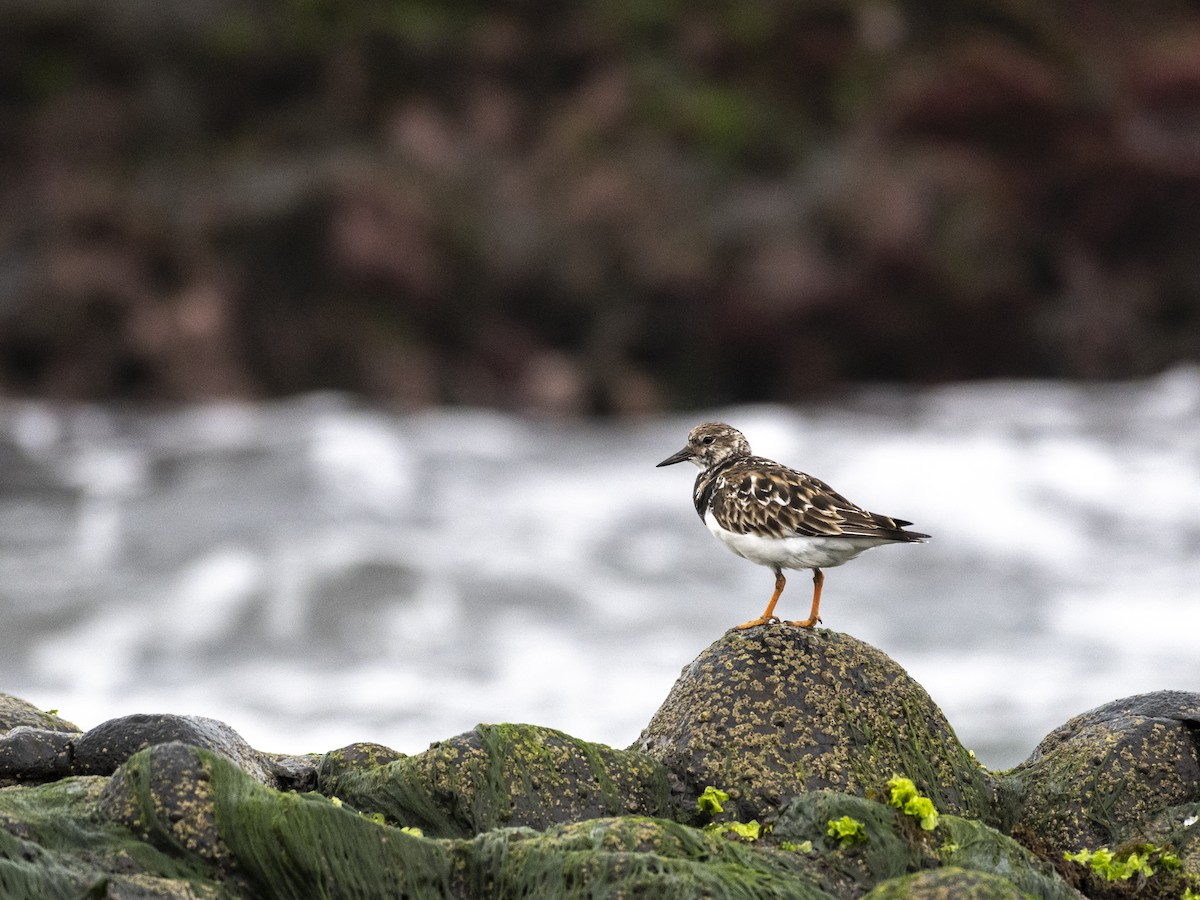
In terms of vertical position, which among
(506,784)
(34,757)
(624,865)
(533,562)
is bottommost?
(624,865)

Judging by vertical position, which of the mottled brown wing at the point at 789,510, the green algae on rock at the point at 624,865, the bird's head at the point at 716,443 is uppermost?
the bird's head at the point at 716,443

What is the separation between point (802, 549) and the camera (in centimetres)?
483

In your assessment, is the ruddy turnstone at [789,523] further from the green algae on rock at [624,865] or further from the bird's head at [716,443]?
the green algae on rock at [624,865]

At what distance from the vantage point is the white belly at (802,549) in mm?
4805

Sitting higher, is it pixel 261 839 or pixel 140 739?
pixel 140 739

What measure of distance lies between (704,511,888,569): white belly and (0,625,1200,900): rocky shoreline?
0.30 metres

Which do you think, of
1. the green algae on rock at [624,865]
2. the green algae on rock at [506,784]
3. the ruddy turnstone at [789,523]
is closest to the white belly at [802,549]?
the ruddy turnstone at [789,523]

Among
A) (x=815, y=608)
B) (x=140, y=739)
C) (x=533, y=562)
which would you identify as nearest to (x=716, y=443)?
(x=815, y=608)

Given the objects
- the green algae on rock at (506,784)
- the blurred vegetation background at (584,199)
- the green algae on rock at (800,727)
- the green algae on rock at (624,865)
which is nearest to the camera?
the green algae on rock at (624,865)

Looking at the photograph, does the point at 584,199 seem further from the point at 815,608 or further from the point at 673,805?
the point at 673,805

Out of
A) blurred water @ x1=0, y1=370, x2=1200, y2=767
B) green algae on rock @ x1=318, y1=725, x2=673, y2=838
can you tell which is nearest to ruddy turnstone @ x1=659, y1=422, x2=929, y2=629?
green algae on rock @ x1=318, y1=725, x2=673, y2=838

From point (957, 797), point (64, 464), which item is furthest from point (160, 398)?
point (957, 797)

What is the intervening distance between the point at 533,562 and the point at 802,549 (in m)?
8.47

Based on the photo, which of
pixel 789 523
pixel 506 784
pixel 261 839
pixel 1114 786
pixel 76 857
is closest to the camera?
pixel 76 857
